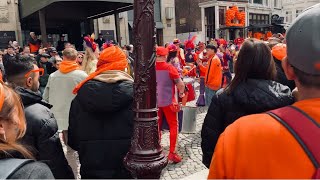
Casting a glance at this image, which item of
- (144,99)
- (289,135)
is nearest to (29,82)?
(144,99)

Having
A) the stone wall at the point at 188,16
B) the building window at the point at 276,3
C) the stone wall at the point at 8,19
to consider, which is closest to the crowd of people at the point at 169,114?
the stone wall at the point at 8,19

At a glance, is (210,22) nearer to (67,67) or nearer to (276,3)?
(276,3)

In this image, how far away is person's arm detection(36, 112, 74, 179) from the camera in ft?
8.18

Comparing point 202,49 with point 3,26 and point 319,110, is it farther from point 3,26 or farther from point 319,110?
point 3,26

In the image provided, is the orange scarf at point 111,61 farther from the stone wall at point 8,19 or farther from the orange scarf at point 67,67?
the stone wall at point 8,19

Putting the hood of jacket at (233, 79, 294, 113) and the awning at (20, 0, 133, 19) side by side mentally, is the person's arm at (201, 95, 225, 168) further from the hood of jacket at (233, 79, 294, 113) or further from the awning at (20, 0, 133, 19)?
the awning at (20, 0, 133, 19)

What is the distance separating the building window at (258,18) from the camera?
128 feet

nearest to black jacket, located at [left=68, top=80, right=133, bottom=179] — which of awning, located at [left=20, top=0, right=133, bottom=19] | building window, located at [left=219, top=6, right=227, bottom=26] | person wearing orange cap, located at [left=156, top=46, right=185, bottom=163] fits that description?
person wearing orange cap, located at [left=156, top=46, right=185, bottom=163]

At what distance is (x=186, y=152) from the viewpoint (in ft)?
A: 18.3

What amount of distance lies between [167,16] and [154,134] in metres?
27.9

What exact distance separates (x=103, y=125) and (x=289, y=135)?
199 centimetres

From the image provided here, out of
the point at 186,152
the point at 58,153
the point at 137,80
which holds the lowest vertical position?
the point at 186,152

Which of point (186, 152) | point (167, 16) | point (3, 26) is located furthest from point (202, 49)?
point (167, 16)

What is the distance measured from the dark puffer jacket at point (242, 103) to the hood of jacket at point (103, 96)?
0.76 m
